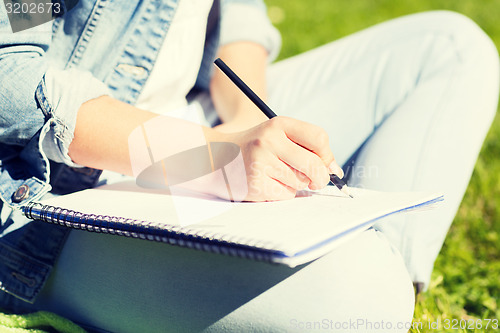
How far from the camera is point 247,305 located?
2.21 feet

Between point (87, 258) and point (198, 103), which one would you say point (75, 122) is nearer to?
point (87, 258)

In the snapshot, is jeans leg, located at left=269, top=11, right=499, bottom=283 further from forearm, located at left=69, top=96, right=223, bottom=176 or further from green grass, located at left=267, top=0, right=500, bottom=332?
forearm, located at left=69, top=96, right=223, bottom=176

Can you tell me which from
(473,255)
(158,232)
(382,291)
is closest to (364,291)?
(382,291)

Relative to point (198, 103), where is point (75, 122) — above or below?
above

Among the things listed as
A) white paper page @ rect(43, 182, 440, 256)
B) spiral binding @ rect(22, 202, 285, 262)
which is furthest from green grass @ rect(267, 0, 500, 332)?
spiral binding @ rect(22, 202, 285, 262)

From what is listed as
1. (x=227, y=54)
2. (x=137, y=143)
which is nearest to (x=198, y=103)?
(x=227, y=54)

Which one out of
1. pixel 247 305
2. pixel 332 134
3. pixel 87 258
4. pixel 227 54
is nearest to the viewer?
pixel 247 305

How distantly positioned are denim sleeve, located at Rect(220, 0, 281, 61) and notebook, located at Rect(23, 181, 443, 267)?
1.67 feet

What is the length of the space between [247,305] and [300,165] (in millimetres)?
202

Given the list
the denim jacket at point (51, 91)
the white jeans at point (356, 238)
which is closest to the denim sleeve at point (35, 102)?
the denim jacket at point (51, 91)

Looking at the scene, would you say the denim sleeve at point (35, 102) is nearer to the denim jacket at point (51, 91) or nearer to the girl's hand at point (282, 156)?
the denim jacket at point (51, 91)

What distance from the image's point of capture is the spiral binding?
567 millimetres

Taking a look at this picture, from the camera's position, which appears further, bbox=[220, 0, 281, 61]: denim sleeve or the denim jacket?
bbox=[220, 0, 281, 61]: denim sleeve

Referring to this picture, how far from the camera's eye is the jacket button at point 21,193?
780mm
